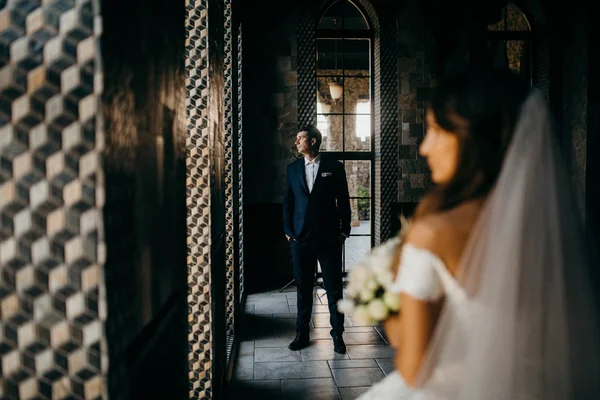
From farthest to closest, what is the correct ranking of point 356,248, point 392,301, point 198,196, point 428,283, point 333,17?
point 356,248 → point 333,17 → point 198,196 → point 392,301 → point 428,283

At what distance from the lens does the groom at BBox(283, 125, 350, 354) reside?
3.80 metres

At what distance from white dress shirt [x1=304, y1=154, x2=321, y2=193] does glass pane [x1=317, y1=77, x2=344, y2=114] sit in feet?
9.30

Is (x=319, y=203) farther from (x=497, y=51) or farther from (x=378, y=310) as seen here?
(x=497, y=51)

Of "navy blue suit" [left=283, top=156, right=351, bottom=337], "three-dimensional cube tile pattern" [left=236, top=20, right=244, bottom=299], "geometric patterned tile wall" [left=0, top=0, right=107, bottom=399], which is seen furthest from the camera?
"three-dimensional cube tile pattern" [left=236, top=20, right=244, bottom=299]

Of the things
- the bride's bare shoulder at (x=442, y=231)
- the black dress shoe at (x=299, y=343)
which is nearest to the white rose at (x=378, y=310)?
the bride's bare shoulder at (x=442, y=231)

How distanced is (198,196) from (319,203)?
1617 mm

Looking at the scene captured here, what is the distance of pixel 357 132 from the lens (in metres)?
6.55

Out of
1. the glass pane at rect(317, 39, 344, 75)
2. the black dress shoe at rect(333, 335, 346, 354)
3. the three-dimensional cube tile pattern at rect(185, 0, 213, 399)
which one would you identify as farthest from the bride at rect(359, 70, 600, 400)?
the glass pane at rect(317, 39, 344, 75)

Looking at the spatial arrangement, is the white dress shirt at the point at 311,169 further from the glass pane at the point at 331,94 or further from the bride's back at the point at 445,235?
the glass pane at the point at 331,94

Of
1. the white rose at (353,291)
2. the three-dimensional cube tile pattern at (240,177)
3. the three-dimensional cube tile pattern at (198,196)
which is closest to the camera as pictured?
the white rose at (353,291)

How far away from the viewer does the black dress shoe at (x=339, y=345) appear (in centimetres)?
384

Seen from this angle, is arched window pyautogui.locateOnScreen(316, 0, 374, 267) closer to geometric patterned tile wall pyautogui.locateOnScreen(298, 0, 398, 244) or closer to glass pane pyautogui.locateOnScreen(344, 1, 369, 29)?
glass pane pyautogui.locateOnScreen(344, 1, 369, 29)

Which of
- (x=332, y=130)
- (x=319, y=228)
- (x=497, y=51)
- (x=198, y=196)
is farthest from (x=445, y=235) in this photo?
(x=497, y=51)

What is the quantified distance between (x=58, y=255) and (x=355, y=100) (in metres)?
6.06
